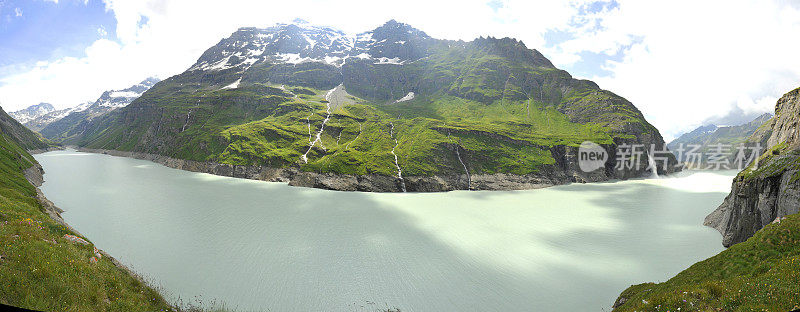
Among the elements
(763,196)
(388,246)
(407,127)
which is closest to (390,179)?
(388,246)

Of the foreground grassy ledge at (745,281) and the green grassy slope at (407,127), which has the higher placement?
the green grassy slope at (407,127)

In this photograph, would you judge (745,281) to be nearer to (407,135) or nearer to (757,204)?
(757,204)

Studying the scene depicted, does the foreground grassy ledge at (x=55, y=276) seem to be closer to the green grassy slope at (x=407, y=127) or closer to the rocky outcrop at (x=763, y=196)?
the rocky outcrop at (x=763, y=196)

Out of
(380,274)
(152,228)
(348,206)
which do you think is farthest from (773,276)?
(152,228)

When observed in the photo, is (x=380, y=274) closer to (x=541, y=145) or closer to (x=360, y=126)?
(x=541, y=145)

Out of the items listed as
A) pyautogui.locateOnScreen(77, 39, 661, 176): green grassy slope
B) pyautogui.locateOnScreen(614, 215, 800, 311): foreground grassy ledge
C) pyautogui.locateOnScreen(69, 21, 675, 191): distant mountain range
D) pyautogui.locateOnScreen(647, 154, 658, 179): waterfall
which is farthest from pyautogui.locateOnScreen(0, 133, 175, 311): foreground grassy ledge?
pyautogui.locateOnScreen(647, 154, 658, 179): waterfall

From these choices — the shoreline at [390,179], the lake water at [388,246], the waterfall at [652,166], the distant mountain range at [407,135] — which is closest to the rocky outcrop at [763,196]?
the lake water at [388,246]

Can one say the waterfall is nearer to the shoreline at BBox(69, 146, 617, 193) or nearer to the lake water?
the shoreline at BBox(69, 146, 617, 193)
